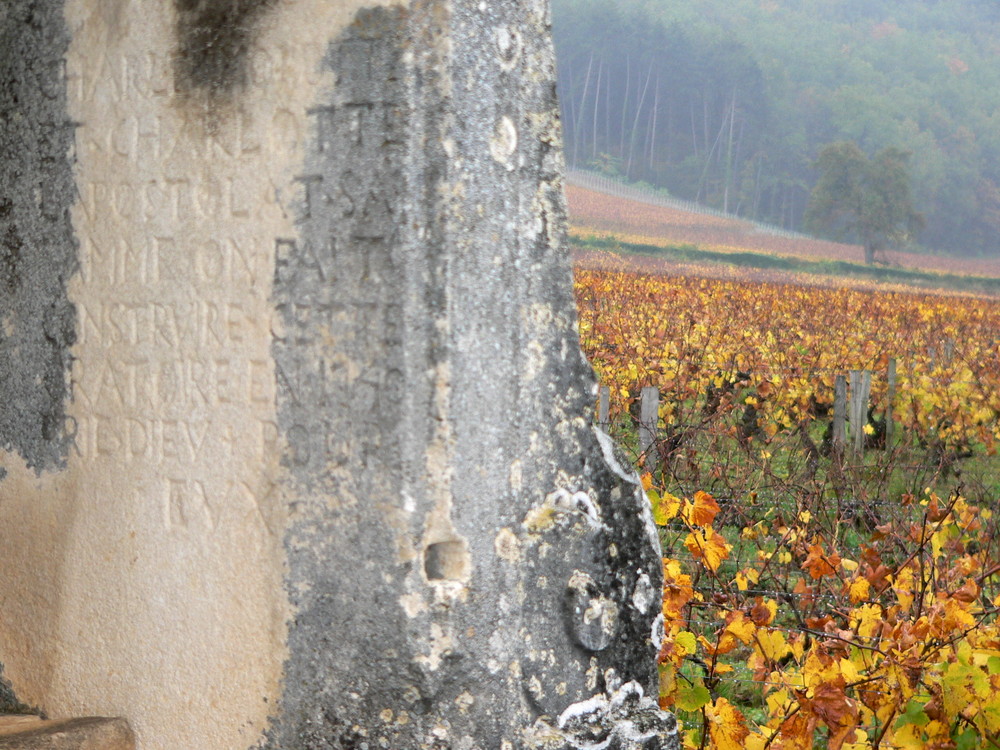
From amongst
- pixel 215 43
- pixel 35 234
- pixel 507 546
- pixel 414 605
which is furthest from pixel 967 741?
pixel 35 234

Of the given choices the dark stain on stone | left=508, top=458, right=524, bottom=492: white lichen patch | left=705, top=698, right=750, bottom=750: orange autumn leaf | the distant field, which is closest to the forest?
the distant field

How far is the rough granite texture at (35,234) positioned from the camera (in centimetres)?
234

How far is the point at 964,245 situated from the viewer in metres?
Answer: 47.3

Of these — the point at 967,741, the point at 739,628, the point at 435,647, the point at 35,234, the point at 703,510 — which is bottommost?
the point at 967,741

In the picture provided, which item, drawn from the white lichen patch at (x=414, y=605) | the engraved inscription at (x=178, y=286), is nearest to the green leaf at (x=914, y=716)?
the white lichen patch at (x=414, y=605)

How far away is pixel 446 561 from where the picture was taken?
188cm

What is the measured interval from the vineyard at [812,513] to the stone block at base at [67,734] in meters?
1.19

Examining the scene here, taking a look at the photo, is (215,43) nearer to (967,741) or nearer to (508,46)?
(508,46)

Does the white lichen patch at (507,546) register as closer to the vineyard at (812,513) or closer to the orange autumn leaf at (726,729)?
the vineyard at (812,513)

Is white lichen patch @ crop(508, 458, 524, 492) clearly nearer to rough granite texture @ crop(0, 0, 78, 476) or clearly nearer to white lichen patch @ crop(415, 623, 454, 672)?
white lichen patch @ crop(415, 623, 454, 672)

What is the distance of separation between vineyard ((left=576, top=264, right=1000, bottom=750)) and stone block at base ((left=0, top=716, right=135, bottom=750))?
119 cm

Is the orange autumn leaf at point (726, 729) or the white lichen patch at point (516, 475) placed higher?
the white lichen patch at point (516, 475)

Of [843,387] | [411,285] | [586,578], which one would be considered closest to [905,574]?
[586,578]

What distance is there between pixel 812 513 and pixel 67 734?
421 centimetres
